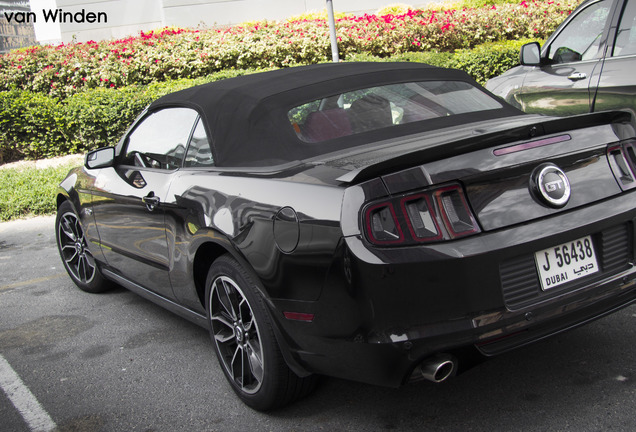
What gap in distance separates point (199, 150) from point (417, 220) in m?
1.58

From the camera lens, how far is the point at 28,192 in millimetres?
9438

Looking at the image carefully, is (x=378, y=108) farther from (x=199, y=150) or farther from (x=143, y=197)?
(x=143, y=197)

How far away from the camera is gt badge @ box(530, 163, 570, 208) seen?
8.78 ft

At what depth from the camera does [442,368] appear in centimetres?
262

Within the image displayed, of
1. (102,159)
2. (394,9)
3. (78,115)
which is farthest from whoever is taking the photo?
(394,9)

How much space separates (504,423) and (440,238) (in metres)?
0.91

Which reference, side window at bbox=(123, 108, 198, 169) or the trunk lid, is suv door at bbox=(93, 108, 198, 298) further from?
the trunk lid

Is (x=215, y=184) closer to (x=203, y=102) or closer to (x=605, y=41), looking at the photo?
(x=203, y=102)

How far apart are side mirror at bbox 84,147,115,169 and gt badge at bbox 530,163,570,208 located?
9.55 feet

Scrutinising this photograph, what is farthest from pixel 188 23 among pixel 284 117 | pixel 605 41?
pixel 284 117

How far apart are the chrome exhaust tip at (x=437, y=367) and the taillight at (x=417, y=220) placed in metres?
0.45

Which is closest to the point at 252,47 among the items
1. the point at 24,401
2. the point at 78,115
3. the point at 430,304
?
the point at 78,115

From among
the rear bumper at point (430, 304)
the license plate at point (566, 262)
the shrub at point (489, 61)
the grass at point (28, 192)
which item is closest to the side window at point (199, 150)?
the rear bumper at point (430, 304)

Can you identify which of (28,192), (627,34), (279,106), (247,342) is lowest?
(28,192)
